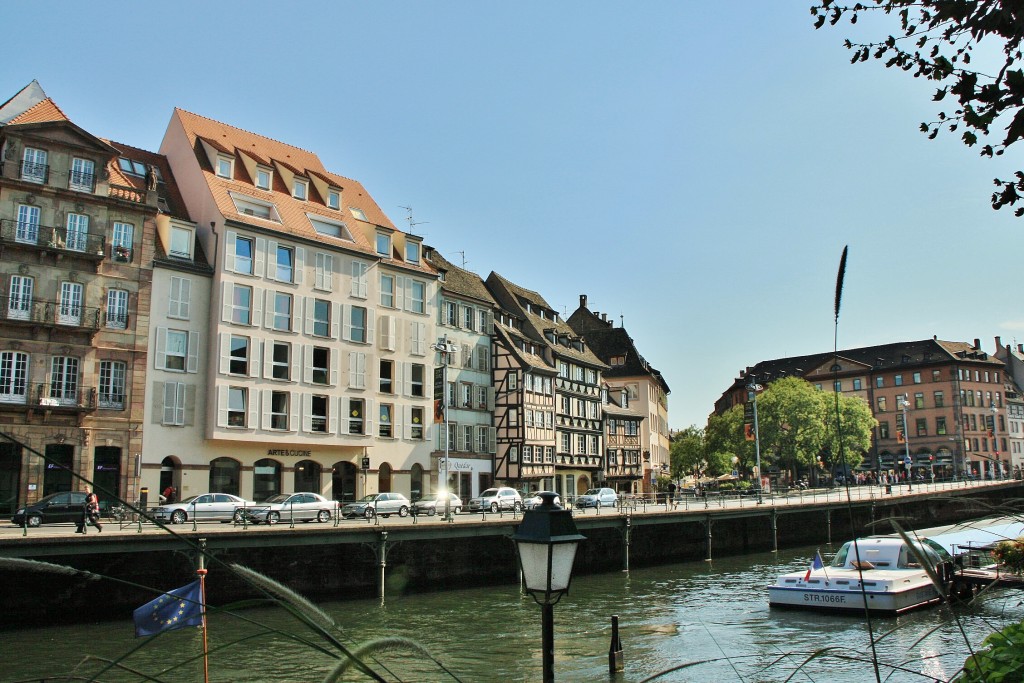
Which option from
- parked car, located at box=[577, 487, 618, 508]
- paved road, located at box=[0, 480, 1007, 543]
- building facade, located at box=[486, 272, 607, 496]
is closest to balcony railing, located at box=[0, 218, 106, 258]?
paved road, located at box=[0, 480, 1007, 543]

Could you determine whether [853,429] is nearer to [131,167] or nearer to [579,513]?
[579,513]

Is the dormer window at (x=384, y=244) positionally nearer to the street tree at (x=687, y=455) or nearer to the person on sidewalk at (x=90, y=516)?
the person on sidewalk at (x=90, y=516)

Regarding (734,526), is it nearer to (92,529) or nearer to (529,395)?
(529,395)

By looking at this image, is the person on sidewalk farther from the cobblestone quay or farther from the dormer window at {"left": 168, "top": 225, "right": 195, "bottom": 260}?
the dormer window at {"left": 168, "top": 225, "right": 195, "bottom": 260}

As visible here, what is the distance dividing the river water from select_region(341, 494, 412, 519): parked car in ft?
21.6

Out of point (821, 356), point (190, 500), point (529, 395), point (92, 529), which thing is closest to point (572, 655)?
point (92, 529)

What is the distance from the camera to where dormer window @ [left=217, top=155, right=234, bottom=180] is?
154 ft

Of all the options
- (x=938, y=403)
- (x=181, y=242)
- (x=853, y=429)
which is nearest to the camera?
(x=181, y=242)

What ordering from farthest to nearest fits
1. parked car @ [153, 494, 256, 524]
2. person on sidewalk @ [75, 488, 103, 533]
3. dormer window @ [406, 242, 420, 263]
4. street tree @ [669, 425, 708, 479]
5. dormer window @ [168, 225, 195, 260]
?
street tree @ [669, 425, 708, 479]
dormer window @ [406, 242, 420, 263]
dormer window @ [168, 225, 195, 260]
parked car @ [153, 494, 256, 524]
person on sidewalk @ [75, 488, 103, 533]

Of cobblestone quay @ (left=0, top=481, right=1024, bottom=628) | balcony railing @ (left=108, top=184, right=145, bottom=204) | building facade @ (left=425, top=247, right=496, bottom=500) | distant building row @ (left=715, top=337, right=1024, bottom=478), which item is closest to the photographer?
cobblestone quay @ (left=0, top=481, right=1024, bottom=628)

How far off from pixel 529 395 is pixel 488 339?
14.9ft

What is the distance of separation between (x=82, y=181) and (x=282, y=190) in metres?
11.8

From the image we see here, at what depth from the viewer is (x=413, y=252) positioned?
55594mm

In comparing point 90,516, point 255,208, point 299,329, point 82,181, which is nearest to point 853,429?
point 299,329
